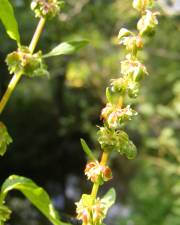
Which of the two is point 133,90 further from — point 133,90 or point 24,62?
point 24,62

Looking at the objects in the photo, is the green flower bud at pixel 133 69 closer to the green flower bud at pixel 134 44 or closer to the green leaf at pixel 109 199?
the green flower bud at pixel 134 44

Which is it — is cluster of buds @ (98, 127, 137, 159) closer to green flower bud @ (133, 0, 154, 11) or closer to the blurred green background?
green flower bud @ (133, 0, 154, 11)

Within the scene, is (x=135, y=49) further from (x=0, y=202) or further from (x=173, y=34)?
(x=173, y=34)

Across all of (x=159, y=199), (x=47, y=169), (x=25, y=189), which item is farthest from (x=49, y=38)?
(x=47, y=169)

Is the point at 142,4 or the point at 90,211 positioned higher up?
the point at 142,4

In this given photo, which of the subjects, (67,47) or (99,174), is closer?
(99,174)

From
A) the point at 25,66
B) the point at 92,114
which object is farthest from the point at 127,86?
the point at 92,114

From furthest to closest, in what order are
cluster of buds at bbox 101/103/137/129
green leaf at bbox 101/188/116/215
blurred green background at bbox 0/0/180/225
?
blurred green background at bbox 0/0/180/225
green leaf at bbox 101/188/116/215
cluster of buds at bbox 101/103/137/129

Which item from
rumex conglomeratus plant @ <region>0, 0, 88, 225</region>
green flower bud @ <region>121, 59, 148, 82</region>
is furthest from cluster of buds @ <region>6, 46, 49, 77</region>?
green flower bud @ <region>121, 59, 148, 82</region>
